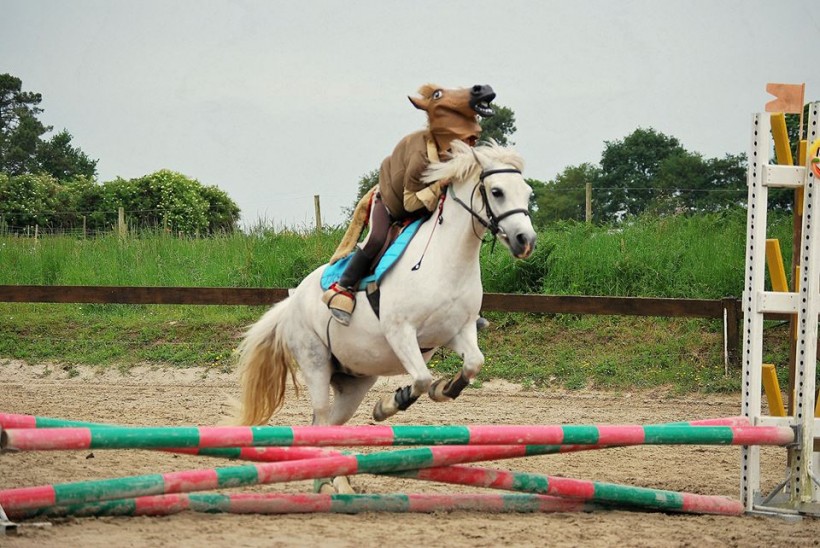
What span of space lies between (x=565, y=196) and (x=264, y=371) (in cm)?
2020

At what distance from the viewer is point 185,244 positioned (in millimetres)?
14969

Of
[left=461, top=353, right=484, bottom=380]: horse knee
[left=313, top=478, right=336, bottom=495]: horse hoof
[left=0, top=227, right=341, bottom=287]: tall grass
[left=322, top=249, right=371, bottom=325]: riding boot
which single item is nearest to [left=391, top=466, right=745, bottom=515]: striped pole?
[left=461, top=353, right=484, bottom=380]: horse knee

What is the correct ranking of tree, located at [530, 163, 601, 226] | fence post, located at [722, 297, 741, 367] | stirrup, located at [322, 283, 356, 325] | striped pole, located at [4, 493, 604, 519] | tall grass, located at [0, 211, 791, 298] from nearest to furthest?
striped pole, located at [4, 493, 604, 519] → stirrup, located at [322, 283, 356, 325] → fence post, located at [722, 297, 741, 367] → tall grass, located at [0, 211, 791, 298] → tree, located at [530, 163, 601, 226]

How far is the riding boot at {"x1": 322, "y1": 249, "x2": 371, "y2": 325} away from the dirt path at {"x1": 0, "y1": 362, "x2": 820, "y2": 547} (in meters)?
1.00

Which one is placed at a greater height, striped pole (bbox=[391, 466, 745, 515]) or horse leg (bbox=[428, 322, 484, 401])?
horse leg (bbox=[428, 322, 484, 401])

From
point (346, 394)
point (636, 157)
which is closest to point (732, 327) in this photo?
point (346, 394)

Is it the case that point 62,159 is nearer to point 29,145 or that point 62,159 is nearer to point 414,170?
point 29,145

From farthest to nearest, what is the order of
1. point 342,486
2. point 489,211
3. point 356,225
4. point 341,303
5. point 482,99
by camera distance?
point 356,225 → point 341,303 → point 342,486 → point 482,99 → point 489,211

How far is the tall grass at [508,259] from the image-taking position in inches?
489

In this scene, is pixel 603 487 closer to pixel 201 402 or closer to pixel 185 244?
pixel 201 402

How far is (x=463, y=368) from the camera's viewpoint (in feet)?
17.2

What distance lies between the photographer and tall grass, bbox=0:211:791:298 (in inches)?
489

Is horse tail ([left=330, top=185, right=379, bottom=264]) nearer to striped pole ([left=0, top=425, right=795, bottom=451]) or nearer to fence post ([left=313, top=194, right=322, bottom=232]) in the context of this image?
striped pole ([left=0, top=425, right=795, bottom=451])

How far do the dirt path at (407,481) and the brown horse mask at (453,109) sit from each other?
6.43 feet
